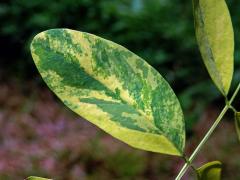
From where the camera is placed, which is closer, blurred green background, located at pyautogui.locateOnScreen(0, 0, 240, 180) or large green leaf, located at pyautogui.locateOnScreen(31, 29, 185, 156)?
large green leaf, located at pyautogui.locateOnScreen(31, 29, 185, 156)

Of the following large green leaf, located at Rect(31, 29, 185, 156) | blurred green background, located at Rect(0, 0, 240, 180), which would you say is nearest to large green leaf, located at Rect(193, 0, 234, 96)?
large green leaf, located at Rect(31, 29, 185, 156)

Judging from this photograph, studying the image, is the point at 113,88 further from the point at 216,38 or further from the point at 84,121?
the point at 84,121

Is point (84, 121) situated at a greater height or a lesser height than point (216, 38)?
lesser

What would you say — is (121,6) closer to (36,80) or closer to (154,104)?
(36,80)

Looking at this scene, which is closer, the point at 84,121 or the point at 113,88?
the point at 113,88

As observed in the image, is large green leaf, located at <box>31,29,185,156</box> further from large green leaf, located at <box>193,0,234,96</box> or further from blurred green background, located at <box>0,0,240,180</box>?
blurred green background, located at <box>0,0,240,180</box>

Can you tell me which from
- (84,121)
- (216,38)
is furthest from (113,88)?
(84,121)

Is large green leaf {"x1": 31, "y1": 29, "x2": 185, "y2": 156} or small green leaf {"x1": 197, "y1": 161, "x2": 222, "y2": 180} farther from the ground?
large green leaf {"x1": 31, "y1": 29, "x2": 185, "y2": 156}
